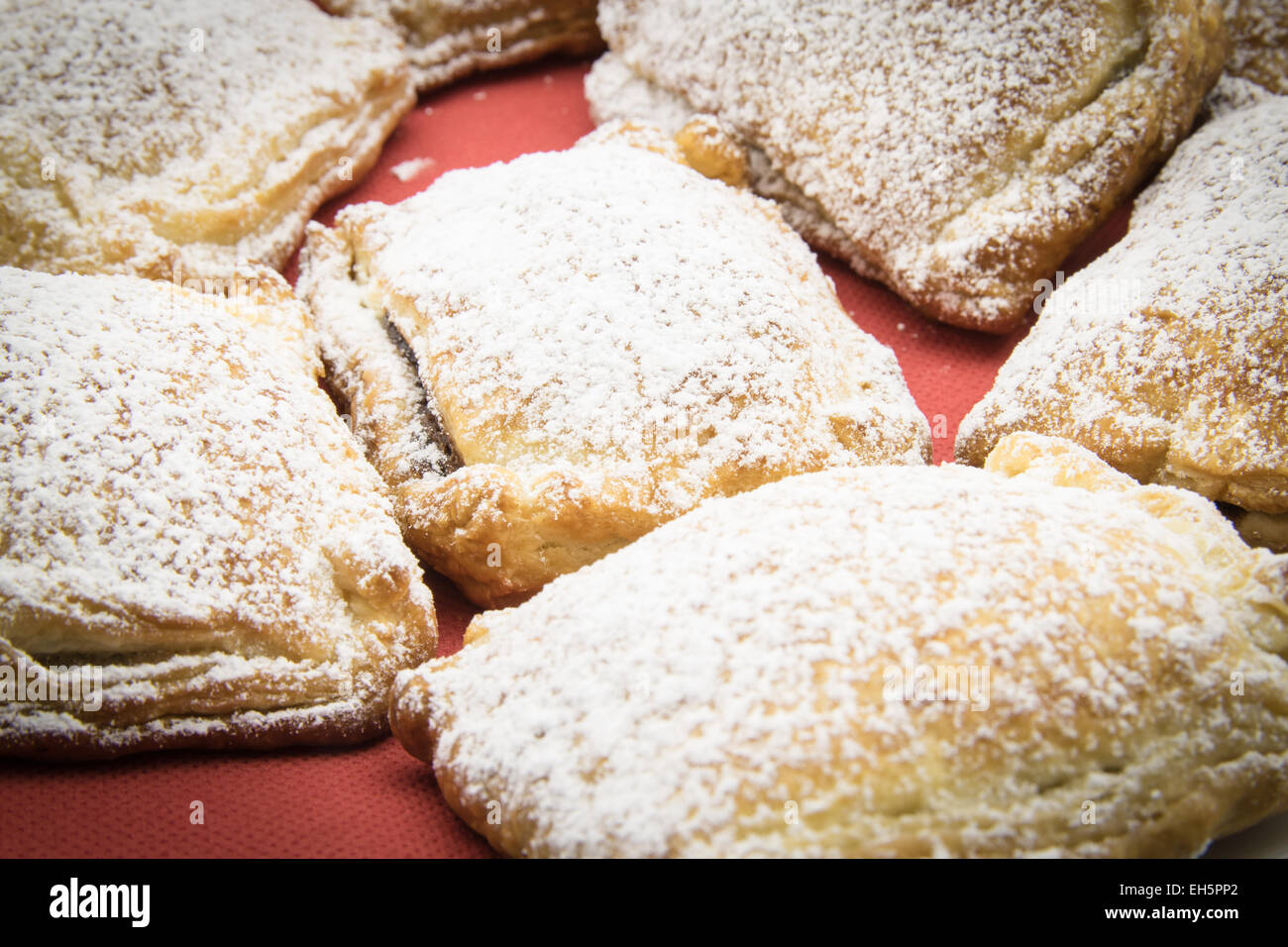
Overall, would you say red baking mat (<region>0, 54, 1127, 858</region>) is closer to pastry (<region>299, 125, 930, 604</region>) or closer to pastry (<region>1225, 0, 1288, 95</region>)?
pastry (<region>299, 125, 930, 604</region>)

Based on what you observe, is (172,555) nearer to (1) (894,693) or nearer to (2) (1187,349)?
(1) (894,693)

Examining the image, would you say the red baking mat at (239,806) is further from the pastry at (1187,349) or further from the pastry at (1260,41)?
the pastry at (1260,41)

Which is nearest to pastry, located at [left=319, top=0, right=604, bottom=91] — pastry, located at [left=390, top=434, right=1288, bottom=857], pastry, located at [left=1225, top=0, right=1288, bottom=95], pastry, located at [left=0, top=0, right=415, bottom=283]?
pastry, located at [left=0, top=0, right=415, bottom=283]

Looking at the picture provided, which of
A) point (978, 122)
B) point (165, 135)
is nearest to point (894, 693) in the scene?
point (978, 122)

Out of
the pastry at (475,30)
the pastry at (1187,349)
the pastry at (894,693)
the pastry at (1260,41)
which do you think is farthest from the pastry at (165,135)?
the pastry at (1260,41)


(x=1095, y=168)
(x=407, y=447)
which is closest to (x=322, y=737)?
(x=407, y=447)
